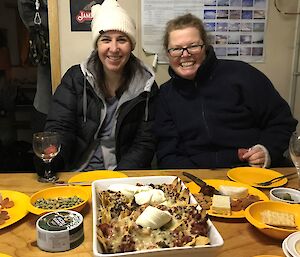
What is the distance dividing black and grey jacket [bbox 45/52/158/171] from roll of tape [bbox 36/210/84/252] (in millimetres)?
990

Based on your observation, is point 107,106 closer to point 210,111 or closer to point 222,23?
point 210,111

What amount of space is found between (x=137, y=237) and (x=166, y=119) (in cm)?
128

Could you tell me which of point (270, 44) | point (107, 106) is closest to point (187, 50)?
point (107, 106)

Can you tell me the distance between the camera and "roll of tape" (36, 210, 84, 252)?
0.91 m

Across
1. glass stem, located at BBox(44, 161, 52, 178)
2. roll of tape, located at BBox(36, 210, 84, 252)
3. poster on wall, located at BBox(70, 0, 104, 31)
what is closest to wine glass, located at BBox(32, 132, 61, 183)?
glass stem, located at BBox(44, 161, 52, 178)

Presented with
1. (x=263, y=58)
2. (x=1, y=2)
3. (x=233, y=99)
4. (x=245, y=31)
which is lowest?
(x=233, y=99)

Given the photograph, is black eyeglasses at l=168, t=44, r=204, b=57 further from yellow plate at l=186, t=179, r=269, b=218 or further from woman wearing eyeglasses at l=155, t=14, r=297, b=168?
yellow plate at l=186, t=179, r=269, b=218

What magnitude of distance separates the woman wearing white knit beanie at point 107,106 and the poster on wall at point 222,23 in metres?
0.31

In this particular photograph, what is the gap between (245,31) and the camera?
2408mm

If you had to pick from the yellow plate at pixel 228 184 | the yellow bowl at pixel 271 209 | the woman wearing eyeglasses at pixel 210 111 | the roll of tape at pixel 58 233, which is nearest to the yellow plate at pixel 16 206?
the roll of tape at pixel 58 233

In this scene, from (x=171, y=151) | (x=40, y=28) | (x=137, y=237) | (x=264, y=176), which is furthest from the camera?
(x=40, y=28)

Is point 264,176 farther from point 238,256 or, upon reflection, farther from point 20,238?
point 20,238

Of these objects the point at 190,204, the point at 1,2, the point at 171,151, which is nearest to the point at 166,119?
the point at 171,151

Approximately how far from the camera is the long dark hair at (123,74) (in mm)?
2053
